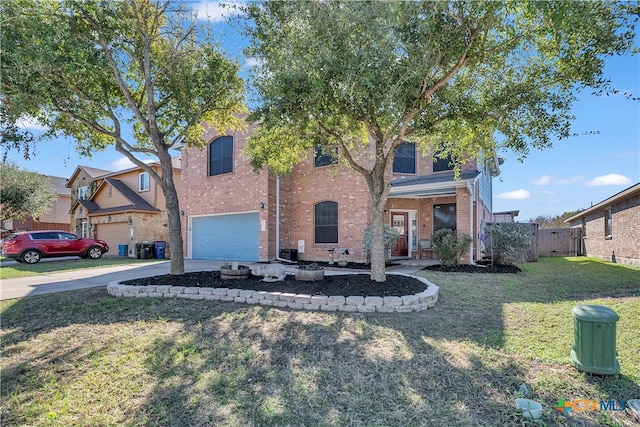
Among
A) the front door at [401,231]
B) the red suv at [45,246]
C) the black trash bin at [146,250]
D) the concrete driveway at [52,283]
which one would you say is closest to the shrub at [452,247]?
the front door at [401,231]

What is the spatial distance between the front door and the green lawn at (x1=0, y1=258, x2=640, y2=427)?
7.84 m

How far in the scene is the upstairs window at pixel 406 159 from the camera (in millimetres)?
13062

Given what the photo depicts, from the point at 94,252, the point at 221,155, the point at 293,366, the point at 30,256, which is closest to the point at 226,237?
the point at 221,155

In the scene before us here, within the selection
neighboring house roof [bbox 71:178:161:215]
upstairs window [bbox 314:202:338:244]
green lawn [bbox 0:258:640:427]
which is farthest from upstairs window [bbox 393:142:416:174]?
neighboring house roof [bbox 71:178:161:215]

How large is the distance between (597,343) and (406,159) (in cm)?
1051

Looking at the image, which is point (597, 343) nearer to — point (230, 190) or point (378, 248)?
point (378, 248)

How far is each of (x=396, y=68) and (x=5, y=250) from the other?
18.2 meters

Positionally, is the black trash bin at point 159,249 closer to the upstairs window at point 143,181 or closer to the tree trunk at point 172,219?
the upstairs window at point 143,181

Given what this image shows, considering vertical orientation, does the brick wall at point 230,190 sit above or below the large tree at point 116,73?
below

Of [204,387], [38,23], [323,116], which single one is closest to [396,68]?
[323,116]

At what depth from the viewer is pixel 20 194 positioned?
2366 cm

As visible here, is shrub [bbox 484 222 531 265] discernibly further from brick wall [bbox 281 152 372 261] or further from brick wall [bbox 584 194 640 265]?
brick wall [bbox 584 194 640 265]

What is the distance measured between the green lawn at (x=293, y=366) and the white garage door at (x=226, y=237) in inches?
322

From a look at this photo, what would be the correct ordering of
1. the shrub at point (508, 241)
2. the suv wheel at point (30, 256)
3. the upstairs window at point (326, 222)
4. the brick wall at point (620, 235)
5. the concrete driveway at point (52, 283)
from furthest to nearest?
the suv wheel at point (30, 256)
the upstairs window at point (326, 222)
the brick wall at point (620, 235)
the shrub at point (508, 241)
the concrete driveway at point (52, 283)
